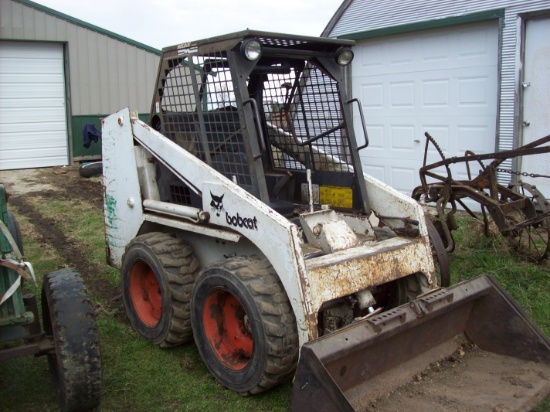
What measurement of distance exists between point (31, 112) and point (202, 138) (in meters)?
9.96

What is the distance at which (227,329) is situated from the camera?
4.06 m

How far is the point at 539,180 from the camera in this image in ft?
25.8

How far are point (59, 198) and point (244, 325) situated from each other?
7.62 m

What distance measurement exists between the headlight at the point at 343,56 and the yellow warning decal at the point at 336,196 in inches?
37.0

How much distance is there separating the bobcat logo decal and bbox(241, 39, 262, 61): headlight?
3.03 ft

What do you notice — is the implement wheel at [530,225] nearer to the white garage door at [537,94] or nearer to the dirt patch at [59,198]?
the white garage door at [537,94]

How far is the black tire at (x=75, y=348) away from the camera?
3.34 m

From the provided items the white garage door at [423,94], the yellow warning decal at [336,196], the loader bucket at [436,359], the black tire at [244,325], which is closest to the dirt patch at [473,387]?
the loader bucket at [436,359]

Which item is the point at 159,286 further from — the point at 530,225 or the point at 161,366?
the point at 530,225

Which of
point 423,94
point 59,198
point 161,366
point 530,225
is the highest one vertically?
point 423,94

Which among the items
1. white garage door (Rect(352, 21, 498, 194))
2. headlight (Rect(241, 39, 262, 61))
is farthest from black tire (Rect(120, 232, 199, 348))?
white garage door (Rect(352, 21, 498, 194))

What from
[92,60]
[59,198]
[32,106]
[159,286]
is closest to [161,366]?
[159,286]

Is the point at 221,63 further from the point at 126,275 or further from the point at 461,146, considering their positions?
the point at 461,146

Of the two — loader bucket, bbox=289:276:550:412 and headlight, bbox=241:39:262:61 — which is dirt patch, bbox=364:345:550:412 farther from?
headlight, bbox=241:39:262:61
